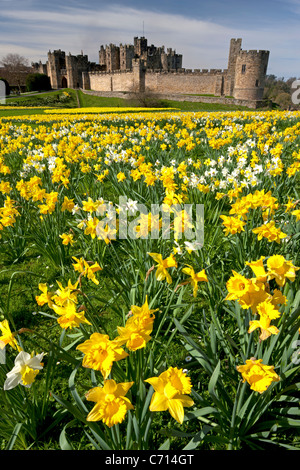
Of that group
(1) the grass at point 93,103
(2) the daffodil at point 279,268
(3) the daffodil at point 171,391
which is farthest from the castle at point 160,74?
(3) the daffodil at point 171,391

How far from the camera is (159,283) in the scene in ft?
7.46

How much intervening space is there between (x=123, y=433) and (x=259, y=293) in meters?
1.09

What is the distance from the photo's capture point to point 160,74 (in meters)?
49.2

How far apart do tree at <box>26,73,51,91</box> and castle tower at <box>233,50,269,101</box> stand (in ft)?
119

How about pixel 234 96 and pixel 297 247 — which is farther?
pixel 234 96

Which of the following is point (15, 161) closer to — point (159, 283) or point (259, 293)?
point (159, 283)

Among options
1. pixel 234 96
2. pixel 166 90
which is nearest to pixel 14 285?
pixel 234 96

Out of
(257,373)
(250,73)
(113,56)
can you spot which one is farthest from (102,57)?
(257,373)

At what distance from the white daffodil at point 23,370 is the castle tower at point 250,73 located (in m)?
50.3

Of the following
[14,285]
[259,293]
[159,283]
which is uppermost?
[259,293]

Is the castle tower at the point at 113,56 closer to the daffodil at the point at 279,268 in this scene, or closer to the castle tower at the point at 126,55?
the castle tower at the point at 126,55

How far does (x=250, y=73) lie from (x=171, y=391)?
50.7 m

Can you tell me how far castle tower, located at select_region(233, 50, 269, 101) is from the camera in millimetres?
42572

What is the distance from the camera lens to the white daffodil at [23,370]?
3.88ft
